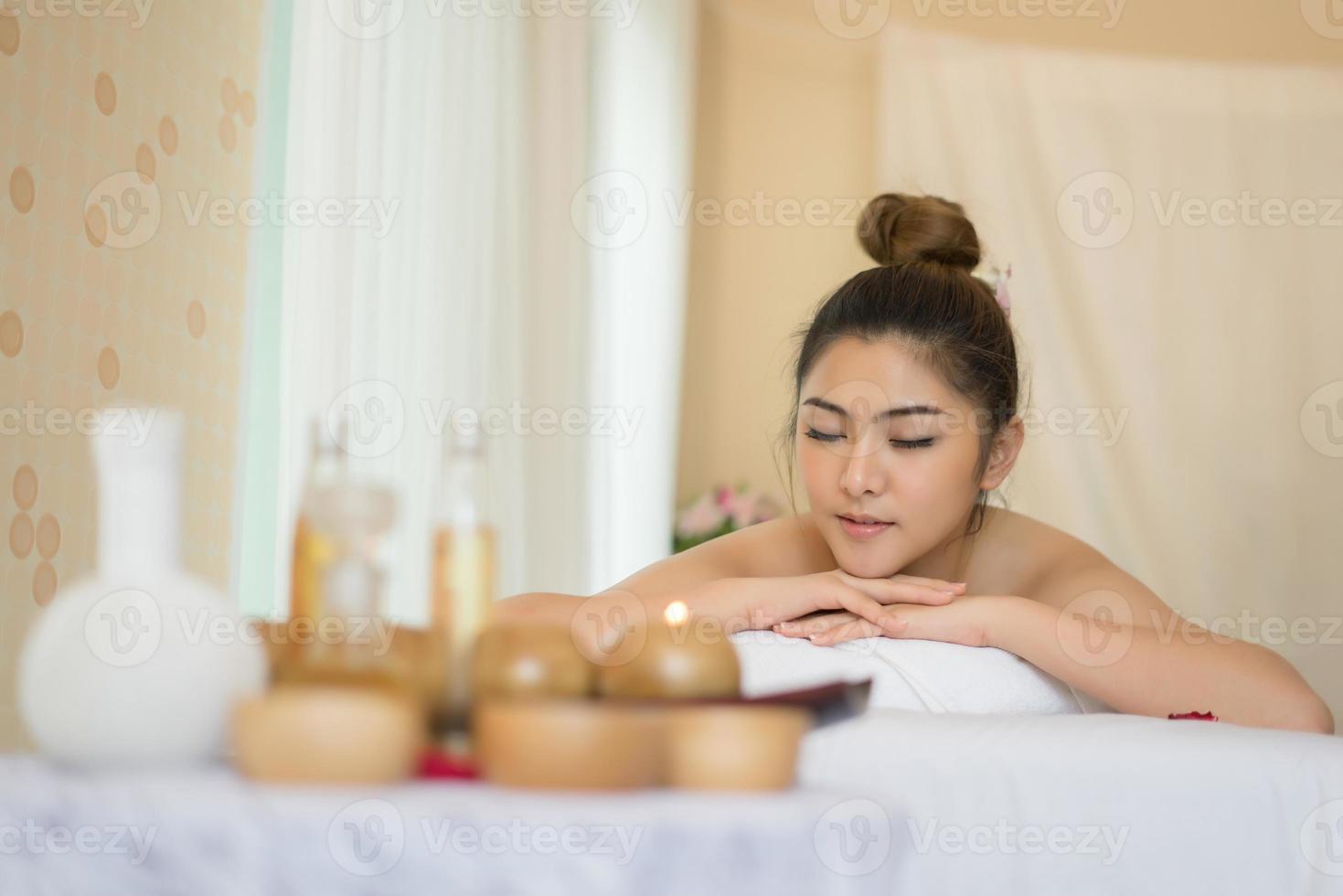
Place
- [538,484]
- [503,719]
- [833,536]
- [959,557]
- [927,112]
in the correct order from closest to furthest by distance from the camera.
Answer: [503,719] < [833,536] < [959,557] < [538,484] < [927,112]

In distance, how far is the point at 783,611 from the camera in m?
1.56

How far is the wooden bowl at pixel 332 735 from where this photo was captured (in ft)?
1.90

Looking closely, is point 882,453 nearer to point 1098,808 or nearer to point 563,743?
point 1098,808

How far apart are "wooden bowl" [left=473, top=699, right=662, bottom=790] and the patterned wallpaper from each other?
119 cm

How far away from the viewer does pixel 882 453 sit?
1.75m

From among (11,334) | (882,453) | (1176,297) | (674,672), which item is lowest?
(674,672)

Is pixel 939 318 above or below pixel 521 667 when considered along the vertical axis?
above

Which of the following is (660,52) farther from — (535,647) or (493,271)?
(535,647)

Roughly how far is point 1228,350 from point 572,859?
11.5 feet

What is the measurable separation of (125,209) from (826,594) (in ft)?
3.58

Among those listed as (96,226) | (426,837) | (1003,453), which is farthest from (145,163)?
(426,837)

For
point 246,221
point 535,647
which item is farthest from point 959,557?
point 535,647

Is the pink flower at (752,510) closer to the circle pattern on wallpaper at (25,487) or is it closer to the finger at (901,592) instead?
the finger at (901,592)

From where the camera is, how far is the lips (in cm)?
180
